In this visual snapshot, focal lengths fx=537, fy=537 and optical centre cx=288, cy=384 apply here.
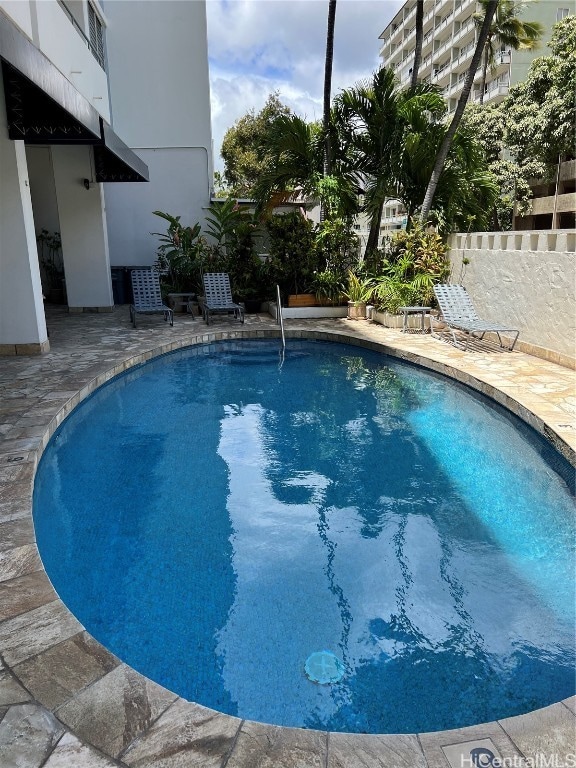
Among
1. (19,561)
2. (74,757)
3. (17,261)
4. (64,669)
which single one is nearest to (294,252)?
(17,261)

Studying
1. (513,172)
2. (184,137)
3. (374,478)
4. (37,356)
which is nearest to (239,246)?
(184,137)

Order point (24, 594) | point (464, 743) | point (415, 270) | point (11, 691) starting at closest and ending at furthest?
1. point (464, 743)
2. point (11, 691)
3. point (24, 594)
4. point (415, 270)

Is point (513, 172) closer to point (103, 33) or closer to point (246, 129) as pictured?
point (246, 129)

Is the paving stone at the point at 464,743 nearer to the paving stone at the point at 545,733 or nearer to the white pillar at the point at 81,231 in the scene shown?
the paving stone at the point at 545,733

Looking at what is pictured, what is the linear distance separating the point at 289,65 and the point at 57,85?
61.2 ft

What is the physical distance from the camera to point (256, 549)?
4.39m

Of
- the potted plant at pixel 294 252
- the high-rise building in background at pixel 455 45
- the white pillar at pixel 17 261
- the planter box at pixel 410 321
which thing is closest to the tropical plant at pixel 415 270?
the planter box at pixel 410 321

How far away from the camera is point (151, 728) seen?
227 centimetres

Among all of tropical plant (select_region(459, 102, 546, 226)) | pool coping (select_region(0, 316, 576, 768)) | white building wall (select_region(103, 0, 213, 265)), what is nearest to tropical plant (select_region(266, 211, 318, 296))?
white building wall (select_region(103, 0, 213, 265))

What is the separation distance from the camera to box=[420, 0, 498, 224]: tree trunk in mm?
10952

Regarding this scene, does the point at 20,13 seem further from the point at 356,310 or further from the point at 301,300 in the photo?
the point at 356,310

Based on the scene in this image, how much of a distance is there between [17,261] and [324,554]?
7.11 meters

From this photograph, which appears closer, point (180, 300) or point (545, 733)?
point (545, 733)

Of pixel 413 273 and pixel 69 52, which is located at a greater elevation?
pixel 69 52
